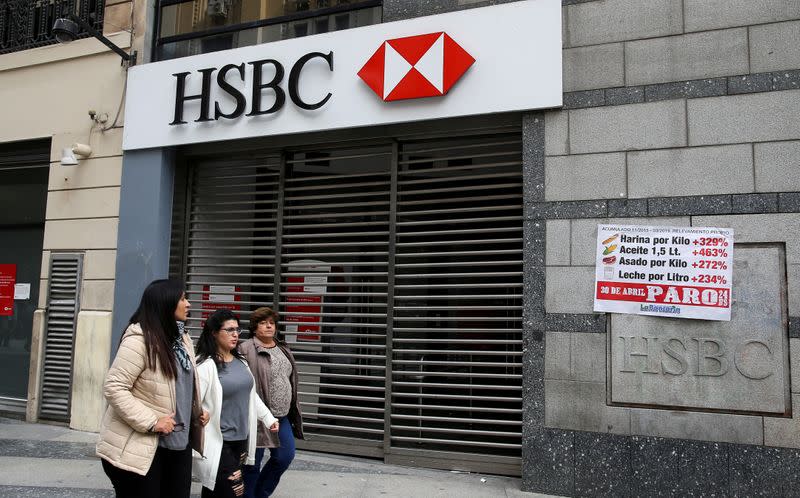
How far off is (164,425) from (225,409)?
2.77 ft

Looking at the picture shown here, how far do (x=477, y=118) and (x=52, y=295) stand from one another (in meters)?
6.11

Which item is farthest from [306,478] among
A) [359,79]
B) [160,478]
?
[359,79]

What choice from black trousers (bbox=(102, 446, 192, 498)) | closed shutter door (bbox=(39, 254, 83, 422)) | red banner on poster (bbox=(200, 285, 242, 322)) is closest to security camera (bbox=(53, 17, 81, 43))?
closed shutter door (bbox=(39, 254, 83, 422))

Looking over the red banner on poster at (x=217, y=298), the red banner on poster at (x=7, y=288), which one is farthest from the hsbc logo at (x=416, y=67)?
the red banner on poster at (x=7, y=288)

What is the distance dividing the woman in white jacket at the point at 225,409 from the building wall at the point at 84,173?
4.47 m

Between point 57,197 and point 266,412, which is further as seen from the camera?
point 57,197

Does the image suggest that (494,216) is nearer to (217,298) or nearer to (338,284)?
(338,284)

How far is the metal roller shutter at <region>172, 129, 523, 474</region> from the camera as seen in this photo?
22.6ft

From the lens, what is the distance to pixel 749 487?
5.49 meters

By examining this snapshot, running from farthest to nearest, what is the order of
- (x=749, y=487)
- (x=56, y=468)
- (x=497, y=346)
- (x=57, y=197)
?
(x=57, y=197) < (x=497, y=346) < (x=56, y=468) < (x=749, y=487)

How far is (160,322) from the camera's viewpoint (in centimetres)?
387

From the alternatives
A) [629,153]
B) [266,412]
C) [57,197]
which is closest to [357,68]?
A: [629,153]

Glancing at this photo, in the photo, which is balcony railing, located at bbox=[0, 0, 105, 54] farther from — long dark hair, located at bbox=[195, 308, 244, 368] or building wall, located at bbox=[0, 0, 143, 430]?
long dark hair, located at bbox=[195, 308, 244, 368]

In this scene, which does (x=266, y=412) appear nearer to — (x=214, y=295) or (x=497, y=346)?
(x=497, y=346)
